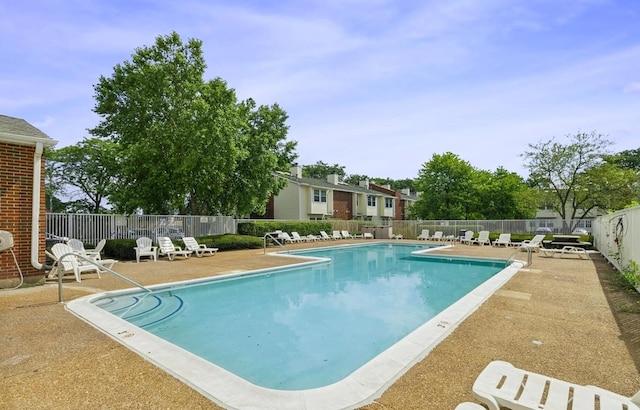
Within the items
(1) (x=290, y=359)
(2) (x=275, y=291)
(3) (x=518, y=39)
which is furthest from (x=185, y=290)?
(3) (x=518, y=39)

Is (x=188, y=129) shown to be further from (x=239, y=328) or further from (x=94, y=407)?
(x=94, y=407)

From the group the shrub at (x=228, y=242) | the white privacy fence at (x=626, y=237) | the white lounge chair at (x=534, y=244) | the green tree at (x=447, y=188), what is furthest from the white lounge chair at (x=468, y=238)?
the shrub at (x=228, y=242)

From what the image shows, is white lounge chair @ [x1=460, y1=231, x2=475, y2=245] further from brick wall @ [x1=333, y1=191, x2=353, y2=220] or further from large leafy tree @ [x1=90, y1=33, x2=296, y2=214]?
brick wall @ [x1=333, y1=191, x2=353, y2=220]

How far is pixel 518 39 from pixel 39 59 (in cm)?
1449

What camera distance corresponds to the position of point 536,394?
9.37 ft

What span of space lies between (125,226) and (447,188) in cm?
2914

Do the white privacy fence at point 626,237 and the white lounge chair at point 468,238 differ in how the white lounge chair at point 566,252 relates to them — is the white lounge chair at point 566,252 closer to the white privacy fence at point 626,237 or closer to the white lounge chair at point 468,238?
the white privacy fence at point 626,237

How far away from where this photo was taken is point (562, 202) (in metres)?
30.9

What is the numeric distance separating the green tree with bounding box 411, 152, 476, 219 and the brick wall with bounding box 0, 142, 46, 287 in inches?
1284

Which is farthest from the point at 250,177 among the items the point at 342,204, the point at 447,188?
the point at 447,188

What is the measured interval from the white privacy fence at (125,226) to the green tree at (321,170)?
4175cm

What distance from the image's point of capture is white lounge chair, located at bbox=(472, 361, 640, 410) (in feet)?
8.69

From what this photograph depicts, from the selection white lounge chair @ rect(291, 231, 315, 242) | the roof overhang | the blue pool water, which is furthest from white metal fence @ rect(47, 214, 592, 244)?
the blue pool water

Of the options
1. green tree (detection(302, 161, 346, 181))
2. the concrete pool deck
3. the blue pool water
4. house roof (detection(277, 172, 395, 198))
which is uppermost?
green tree (detection(302, 161, 346, 181))
